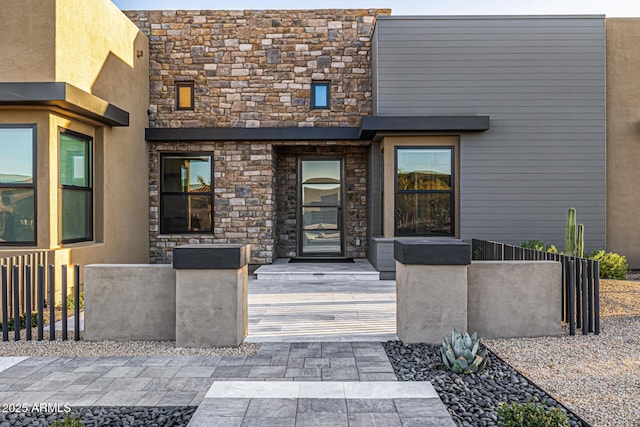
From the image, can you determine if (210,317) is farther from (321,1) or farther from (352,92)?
(321,1)

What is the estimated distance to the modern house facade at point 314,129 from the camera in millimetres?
7891

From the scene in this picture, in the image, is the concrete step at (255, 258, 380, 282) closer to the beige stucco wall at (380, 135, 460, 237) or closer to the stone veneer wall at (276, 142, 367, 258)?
the beige stucco wall at (380, 135, 460, 237)

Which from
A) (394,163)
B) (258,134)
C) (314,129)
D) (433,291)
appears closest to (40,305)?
(433,291)

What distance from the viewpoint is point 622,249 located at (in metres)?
9.91

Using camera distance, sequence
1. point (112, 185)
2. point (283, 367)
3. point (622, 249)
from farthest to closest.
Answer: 1. point (622, 249)
2. point (112, 185)
3. point (283, 367)

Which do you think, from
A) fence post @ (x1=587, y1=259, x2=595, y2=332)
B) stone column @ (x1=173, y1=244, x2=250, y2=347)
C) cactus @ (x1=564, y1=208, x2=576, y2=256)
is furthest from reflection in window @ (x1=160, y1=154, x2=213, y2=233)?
fence post @ (x1=587, y1=259, x2=595, y2=332)

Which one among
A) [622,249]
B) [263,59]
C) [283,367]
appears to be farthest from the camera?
[263,59]

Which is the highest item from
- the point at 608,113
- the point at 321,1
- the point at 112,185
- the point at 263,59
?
the point at 321,1

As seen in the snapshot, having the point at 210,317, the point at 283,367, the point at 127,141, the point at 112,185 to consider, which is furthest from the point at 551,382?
the point at 127,141

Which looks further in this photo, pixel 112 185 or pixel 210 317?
pixel 112 185

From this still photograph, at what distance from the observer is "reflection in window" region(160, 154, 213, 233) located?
434 inches

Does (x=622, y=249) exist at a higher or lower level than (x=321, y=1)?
lower

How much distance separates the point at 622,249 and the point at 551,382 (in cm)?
744

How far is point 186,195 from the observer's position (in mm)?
11047
